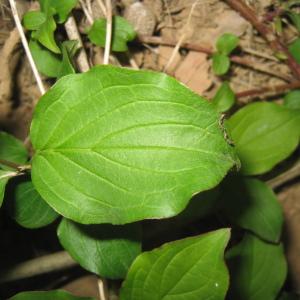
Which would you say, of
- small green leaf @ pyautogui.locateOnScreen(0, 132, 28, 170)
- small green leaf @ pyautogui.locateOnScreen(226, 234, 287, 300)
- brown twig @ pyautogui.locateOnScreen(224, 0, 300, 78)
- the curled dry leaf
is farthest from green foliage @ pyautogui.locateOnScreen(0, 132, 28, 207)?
brown twig @ pyautogui.locateOnScreen(224, 0, 300, 78)

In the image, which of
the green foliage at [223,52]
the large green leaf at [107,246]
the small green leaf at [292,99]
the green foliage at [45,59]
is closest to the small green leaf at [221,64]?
the green foliage at [223,52]

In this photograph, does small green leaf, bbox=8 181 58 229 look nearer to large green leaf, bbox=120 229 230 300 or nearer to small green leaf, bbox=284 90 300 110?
large green leaf, bbox=120 229 230 300

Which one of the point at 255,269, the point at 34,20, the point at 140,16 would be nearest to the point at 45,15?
the point at 34,20

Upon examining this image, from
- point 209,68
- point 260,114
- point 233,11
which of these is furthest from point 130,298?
point 233,11

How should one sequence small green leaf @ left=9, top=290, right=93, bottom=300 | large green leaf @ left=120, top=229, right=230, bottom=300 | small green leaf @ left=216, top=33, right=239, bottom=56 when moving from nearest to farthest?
large green leaf @ left=120, top=229, right=230, bottom=300
small green leaf @ left=9, top=290, right=93, bottom=300
small green leaf @ left=216, top=33, right=239, bottom=56

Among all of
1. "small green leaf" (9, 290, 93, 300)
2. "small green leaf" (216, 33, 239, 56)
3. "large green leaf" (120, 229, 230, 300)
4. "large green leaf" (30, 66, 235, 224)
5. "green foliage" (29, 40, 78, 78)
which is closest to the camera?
"large green leaf" (30, 66, 235, 224)

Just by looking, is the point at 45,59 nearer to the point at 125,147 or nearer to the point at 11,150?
the point at 11,150
